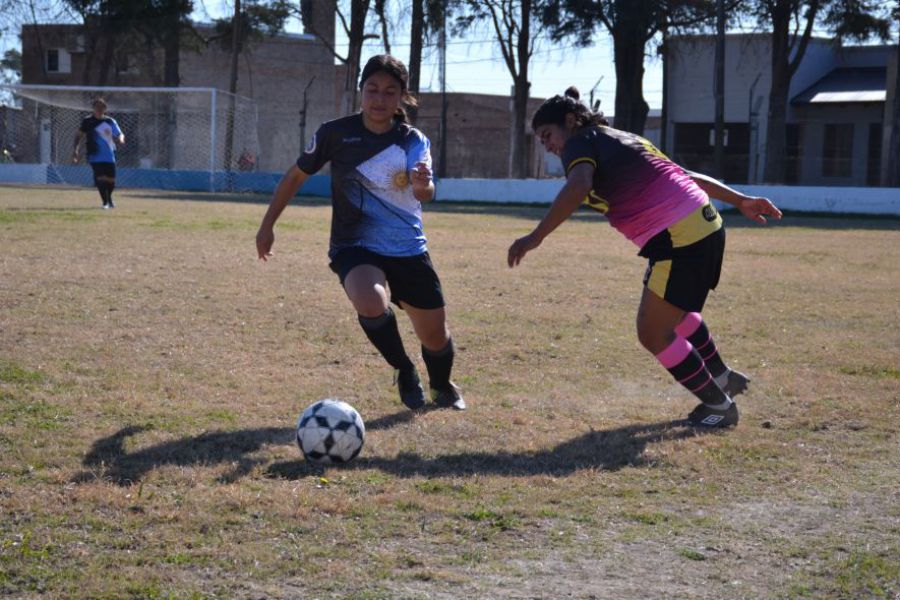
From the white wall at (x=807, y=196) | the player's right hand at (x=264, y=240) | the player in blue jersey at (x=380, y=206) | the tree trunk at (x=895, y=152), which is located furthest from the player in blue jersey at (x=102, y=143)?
the tree trunk at (x=895, y=152)

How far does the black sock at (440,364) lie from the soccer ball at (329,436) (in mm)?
1153

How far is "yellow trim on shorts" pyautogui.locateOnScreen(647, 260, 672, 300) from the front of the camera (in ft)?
17.9

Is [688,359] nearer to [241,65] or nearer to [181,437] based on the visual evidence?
[181,437]

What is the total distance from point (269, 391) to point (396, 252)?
1079 millimetres

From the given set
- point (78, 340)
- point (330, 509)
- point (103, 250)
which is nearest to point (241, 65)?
point (103, 250)

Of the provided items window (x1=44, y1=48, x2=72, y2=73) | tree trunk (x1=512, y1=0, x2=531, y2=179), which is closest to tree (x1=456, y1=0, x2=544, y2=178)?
tree trunk (x1=512, y1=0, x2=531, y2=179)

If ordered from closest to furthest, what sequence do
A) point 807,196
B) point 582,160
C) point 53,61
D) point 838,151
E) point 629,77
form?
point 582,160 → point 807,196 → point 629,77 → point 838,151 → point 53,61

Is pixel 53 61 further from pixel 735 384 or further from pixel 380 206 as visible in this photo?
pixel 735 384

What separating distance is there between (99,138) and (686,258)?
16637 millimetres

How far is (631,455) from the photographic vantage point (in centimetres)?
504

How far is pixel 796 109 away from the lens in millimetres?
44562

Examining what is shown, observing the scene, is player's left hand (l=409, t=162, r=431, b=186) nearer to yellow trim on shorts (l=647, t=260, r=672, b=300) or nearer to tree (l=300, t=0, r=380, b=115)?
yellow trim on shorts (l=647, t=260, r=672, b=300)

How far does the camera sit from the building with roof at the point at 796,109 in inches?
1662

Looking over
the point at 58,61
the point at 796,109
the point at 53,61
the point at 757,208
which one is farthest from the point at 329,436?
the point at 53,61
